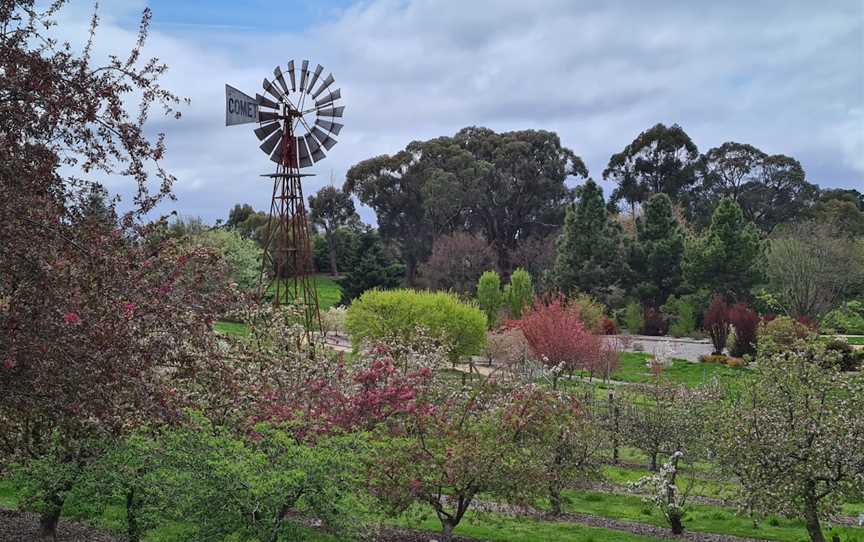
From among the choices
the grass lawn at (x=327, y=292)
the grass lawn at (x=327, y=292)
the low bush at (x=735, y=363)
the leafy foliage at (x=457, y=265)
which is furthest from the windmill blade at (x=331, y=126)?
the leafy foliage at (x=457, y=265)

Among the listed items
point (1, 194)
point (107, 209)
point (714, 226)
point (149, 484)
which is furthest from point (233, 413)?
point (714, 226)

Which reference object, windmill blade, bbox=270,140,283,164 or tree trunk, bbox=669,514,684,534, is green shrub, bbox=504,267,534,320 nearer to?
windmill blade, bbox=270,140,283,164

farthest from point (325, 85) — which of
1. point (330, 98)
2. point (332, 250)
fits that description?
point (332, 250)

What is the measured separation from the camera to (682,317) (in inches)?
1604

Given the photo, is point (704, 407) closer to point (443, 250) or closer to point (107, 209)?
point (107, 209)

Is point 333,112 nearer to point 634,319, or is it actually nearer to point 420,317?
point 420,317

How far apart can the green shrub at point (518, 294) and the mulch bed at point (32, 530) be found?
30.7m

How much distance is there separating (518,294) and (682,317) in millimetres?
7817

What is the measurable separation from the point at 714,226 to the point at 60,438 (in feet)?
125

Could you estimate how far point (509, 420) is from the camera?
10.9 meters

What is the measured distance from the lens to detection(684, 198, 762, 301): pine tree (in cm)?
4162

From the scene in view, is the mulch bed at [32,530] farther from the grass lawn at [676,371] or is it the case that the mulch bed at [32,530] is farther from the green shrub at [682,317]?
the green shrub at [682,317]

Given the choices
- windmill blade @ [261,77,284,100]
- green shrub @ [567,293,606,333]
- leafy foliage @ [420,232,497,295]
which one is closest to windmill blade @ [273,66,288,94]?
windmill blade @ [261,77,284,100]

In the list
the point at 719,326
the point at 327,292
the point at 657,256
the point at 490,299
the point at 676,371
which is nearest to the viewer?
the point at 676,371
